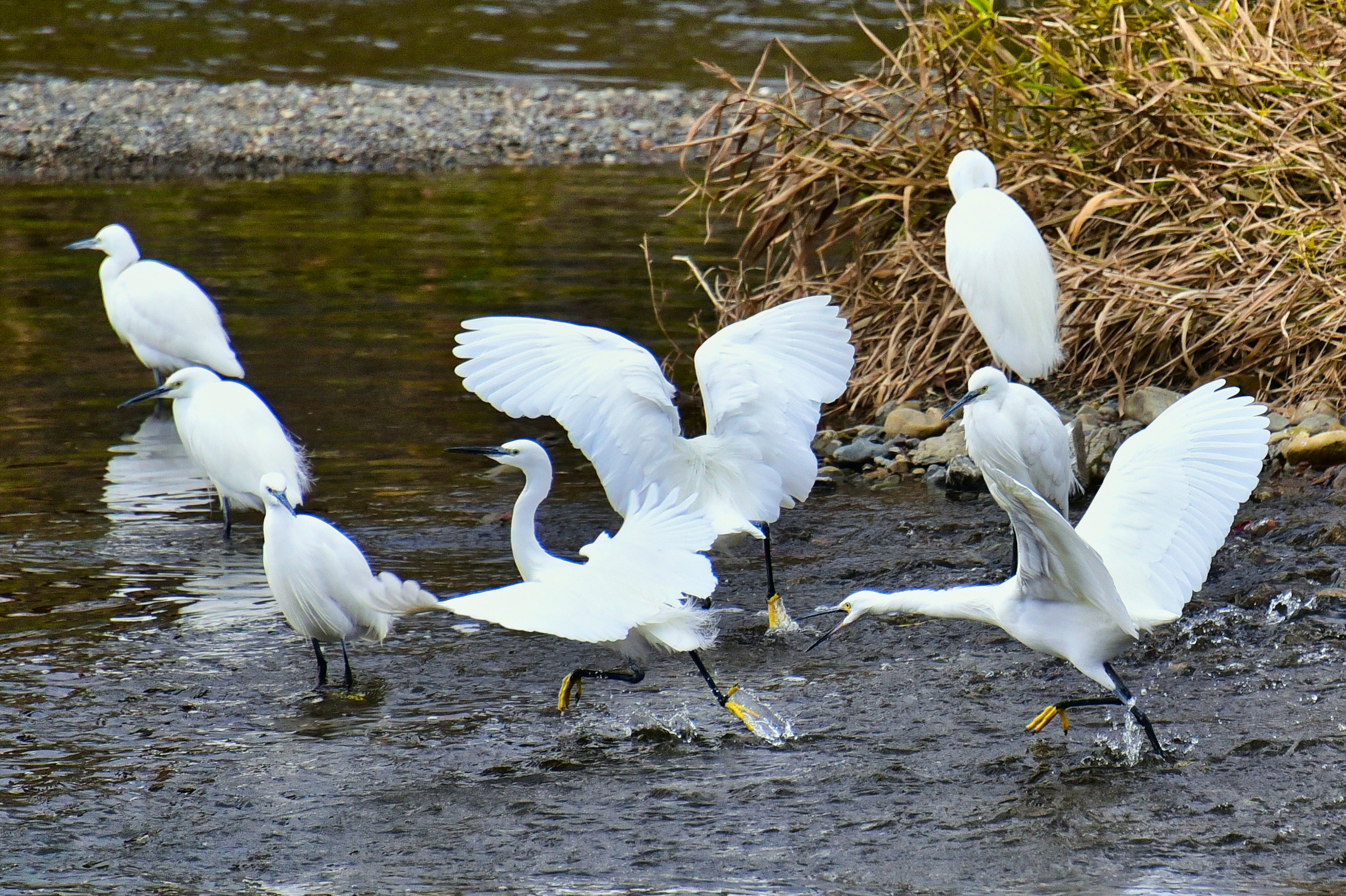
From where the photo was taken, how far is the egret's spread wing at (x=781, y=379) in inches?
217

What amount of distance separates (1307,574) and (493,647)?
9.79 feet

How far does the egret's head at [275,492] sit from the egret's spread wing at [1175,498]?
2.56 m

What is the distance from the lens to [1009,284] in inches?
258

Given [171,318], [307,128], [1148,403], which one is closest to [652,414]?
[1148,403]

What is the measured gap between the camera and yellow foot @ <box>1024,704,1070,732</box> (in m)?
4.43

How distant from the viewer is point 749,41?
969 inches

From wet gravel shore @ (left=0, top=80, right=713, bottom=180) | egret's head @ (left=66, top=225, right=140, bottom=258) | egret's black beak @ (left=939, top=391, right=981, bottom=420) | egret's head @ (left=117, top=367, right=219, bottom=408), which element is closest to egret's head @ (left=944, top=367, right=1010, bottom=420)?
egret's black beak @ (left=939, top=391, right=981, bottom=420)

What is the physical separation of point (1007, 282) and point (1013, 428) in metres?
1.19

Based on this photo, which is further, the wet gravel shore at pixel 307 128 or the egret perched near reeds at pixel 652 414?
the wet gravel shore at pixel 307 128

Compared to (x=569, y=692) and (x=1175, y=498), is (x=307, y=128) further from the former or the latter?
(x=1175, y=498)

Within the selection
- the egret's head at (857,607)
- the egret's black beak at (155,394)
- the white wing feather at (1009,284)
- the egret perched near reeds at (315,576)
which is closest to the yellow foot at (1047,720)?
the egret's head at (857,607)

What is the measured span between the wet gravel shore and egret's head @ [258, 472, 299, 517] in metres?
13.4

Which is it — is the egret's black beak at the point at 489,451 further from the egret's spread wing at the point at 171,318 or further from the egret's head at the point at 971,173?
the egret's spread wing at the point at 171,318

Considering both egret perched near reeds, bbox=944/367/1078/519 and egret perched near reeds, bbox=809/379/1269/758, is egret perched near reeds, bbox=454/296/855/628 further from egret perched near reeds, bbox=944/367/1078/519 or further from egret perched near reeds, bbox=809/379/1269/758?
egret perched near reeds, bbox=809/379/1269/758
